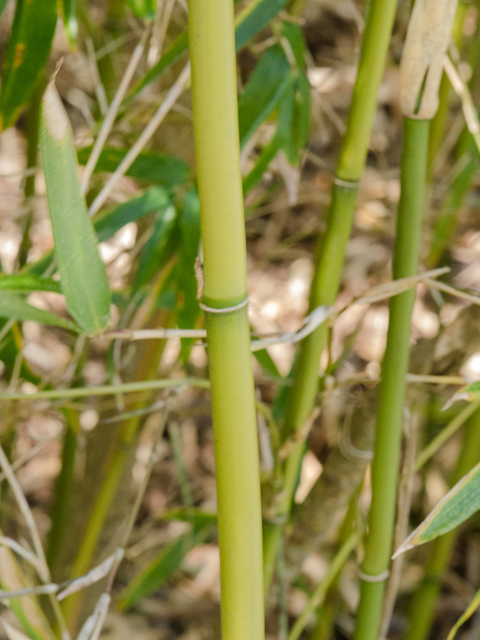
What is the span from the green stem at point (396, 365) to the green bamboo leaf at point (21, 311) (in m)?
0.18

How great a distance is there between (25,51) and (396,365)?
33 centimetres

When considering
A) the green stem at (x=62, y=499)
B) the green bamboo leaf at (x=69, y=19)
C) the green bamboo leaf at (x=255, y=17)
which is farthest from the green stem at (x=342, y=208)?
the green stem at (x=62, y=499)

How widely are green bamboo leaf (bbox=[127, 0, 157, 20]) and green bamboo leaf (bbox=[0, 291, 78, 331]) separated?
210 mm

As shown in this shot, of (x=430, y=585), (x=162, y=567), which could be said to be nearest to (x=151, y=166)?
(x=162, y=567)

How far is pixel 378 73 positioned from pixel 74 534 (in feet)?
2.01

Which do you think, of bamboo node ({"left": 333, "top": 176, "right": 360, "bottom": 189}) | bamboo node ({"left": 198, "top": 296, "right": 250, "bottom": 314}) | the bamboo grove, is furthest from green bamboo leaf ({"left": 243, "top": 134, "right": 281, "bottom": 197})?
bamboo node ({"left": 198, "top": 296, "right": 250, "bottom": 314})

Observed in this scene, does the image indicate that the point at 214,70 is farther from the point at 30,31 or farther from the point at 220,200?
the point at 30,31

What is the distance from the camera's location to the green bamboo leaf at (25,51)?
0.40 metres

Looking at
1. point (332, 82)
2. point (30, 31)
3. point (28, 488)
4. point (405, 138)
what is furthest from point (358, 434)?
point (332, 82)

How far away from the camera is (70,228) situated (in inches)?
10.1

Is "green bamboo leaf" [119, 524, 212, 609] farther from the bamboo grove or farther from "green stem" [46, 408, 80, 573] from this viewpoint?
"green stem" [46, 408, 80, 573]

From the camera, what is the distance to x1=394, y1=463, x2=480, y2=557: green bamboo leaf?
0.27 metres

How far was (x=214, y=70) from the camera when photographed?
204mm

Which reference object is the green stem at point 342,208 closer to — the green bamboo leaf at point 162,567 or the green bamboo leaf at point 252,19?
the green bamboo leaf at point 252,19
